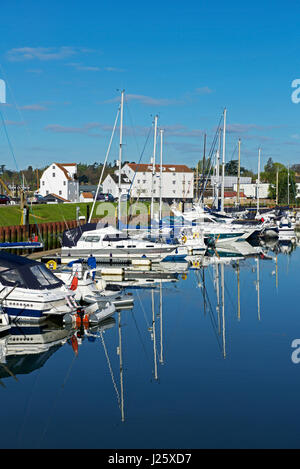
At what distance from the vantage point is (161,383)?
18172 millimetres

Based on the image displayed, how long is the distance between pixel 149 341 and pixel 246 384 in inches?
232

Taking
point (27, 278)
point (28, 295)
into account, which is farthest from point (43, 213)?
point (28, 295)

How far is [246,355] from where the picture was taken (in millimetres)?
21406

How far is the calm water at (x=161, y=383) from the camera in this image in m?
14.5

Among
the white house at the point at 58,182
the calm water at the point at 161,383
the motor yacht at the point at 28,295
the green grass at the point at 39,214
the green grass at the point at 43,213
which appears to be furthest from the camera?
the white house at the point at 58,182

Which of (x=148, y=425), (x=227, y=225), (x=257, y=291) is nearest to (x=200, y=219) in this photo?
(x=227, y=225)

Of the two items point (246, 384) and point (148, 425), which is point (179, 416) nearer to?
point (148, 425)

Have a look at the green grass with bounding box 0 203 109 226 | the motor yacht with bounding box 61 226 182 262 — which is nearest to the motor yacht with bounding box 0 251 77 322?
the motor yacht with bounding box 61 226 182 262

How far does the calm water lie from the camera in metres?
14.5

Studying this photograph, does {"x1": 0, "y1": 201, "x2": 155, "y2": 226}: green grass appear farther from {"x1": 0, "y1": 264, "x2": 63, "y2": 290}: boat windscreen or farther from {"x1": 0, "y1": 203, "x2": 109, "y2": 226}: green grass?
{"x1": 0, "y1": 264, "x2": 63, "y2": 290}: boat windscreen

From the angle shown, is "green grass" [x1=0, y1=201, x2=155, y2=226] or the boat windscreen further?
"green grass" [x1=0, y1=201, x2=155, y2=226]

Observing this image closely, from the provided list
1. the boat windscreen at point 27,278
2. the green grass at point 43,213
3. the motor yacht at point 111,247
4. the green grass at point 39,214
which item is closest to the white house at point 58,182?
the green grass at point 43,213

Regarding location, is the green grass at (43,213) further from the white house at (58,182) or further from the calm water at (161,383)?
the white house at (58,182)

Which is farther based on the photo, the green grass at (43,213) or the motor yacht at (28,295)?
the green grass at (43,213)
